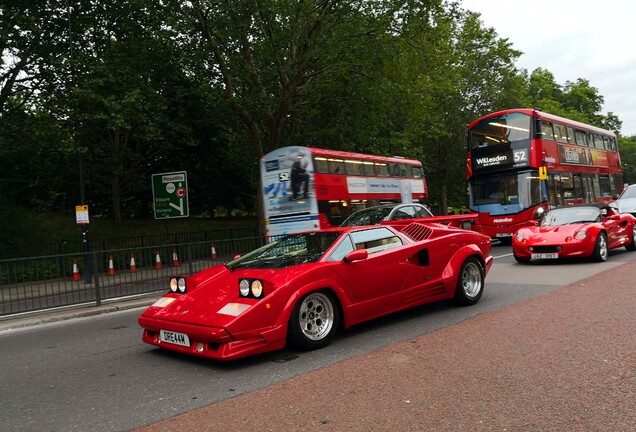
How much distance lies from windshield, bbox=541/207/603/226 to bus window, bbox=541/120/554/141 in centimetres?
567

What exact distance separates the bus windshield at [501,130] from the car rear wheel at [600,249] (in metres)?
6.62

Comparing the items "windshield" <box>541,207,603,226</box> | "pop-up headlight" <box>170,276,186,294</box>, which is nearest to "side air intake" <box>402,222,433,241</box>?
"pop-up headlight" <box>170,276,186,294</box>

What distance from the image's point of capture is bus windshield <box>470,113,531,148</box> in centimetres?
1722

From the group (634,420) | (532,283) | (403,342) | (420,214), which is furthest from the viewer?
(420,214)

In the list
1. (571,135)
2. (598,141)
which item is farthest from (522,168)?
(598,141)

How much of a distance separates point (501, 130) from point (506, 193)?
2.27 meters

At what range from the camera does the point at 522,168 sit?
56.4 ft

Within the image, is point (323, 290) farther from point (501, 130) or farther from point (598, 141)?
point (598, 141)

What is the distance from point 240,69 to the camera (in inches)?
703

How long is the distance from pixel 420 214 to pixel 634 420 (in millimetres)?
10517

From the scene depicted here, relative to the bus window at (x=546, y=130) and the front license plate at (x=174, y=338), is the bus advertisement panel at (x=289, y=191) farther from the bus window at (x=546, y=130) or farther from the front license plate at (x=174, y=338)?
the front license plate at (x=174, y=338)

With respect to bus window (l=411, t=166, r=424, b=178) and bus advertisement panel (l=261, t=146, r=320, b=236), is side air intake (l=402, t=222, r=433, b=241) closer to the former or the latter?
Answer: bus advertisement panel (l=261, t=146, r=320, b=236)

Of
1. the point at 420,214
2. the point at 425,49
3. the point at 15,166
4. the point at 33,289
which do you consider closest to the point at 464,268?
the point at 420,214

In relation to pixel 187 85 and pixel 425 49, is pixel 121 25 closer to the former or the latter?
pixel 187 85
